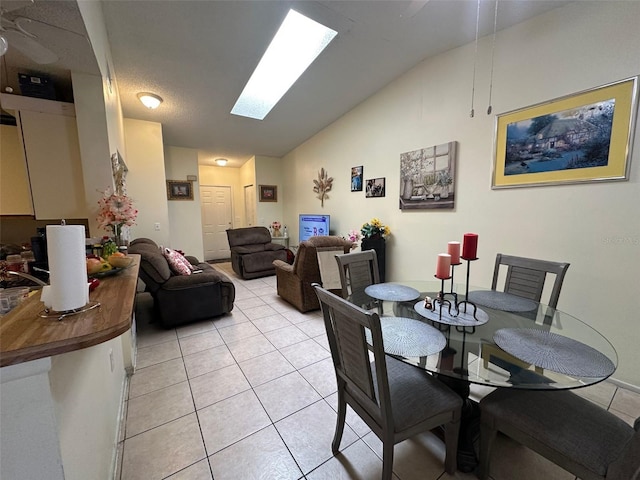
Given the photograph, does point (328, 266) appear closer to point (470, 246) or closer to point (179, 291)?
point (179, 291)

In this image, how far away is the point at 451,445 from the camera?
1.28m

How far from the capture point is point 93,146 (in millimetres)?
1938

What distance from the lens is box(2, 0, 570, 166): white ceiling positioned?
1807mm

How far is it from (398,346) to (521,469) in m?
0.98

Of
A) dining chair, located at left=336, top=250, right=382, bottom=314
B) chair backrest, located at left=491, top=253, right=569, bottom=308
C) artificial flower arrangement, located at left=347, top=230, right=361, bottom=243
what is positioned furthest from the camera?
artificial flower arrangement, located at left=347, top=230, right=361, bottom=243

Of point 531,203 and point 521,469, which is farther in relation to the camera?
point 531,203

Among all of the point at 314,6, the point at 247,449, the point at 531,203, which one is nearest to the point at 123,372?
the point at 247,449

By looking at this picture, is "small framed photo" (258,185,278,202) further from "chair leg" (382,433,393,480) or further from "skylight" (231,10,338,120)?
"chair leg" (382,433,393,480)

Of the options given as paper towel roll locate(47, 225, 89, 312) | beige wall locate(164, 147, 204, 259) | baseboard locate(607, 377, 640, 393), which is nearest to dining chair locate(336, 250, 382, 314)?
paper towel roll locate(47, 225, 89, 312)

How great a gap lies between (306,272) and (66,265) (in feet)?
8.20

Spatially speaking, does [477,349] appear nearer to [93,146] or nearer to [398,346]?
[398,346]

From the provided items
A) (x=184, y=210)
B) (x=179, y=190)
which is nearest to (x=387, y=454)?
(x=184, y=210)

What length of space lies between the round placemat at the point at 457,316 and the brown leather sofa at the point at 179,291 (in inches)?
93.9

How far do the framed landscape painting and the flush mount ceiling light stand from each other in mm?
4219
